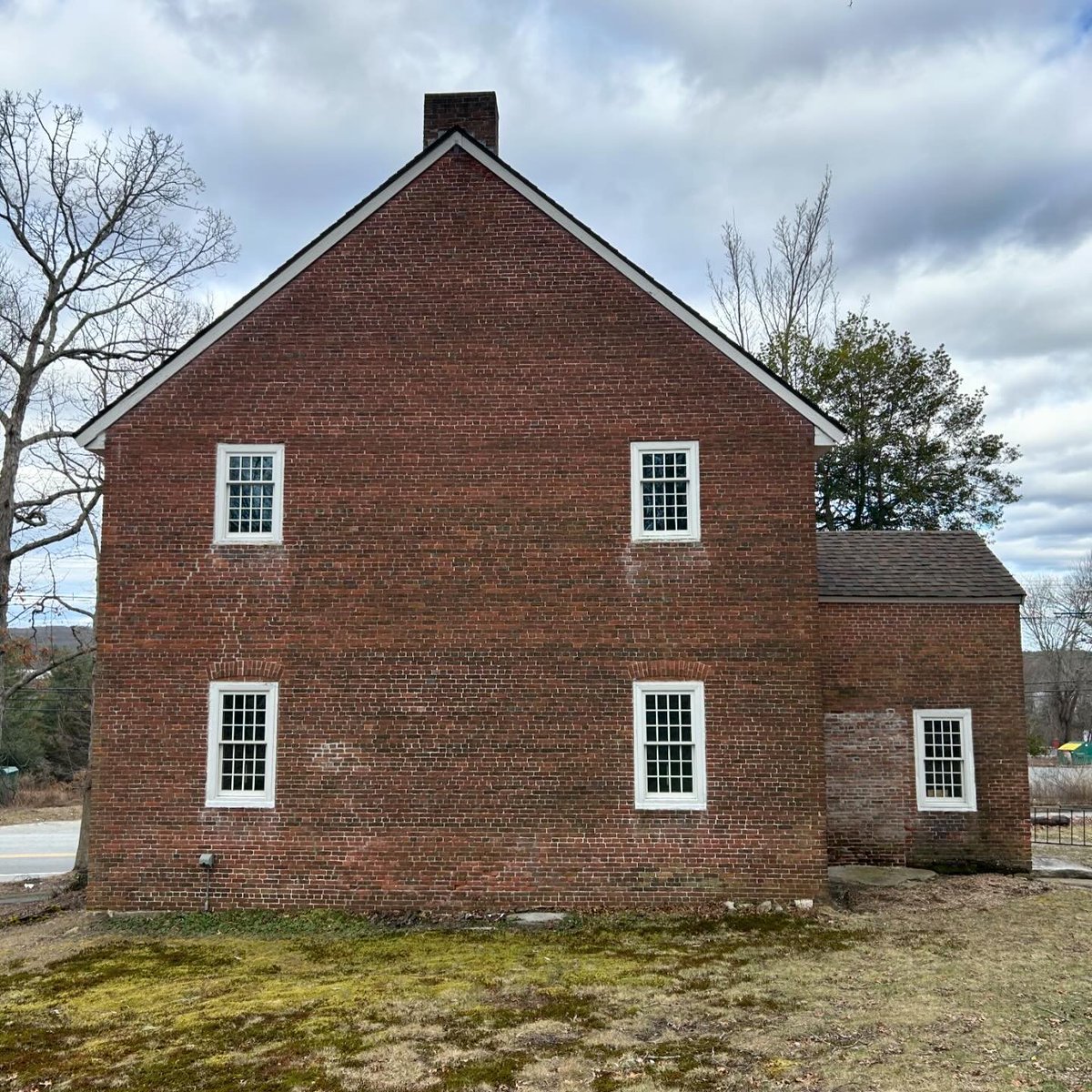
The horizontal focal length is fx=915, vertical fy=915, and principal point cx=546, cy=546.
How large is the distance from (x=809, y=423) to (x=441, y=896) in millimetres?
8433

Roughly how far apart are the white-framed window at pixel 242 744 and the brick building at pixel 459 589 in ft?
0.15

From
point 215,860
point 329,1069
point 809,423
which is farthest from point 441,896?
point 809,423

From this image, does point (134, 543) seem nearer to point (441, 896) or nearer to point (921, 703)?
point (441, 896)

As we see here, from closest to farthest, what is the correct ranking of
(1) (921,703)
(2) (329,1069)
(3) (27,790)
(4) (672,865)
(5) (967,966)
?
(2) (329,1069) → (5) (967,966) → (4) (672,865) → (1) (921,703) → (3) (27,790)

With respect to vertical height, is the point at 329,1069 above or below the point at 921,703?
below

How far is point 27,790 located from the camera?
3972 centimetres

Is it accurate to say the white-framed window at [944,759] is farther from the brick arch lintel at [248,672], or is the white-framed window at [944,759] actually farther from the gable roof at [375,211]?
A: the brick arch lintel at [248,672]

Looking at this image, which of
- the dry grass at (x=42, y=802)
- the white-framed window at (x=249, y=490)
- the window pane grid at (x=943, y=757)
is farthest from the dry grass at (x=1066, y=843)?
the dry grass at (x=42, y=802)

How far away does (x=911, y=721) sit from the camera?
52.7ft

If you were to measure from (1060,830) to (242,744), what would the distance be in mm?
19209

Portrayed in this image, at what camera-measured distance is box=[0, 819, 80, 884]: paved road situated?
2034 centimetres

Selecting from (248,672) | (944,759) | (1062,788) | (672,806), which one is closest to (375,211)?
(248,672)

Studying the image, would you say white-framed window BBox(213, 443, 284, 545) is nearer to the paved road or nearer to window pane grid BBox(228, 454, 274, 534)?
window pane grid BBox(228, 454, 274, 534)

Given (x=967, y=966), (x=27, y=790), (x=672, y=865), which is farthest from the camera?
(x=27, y=790)
